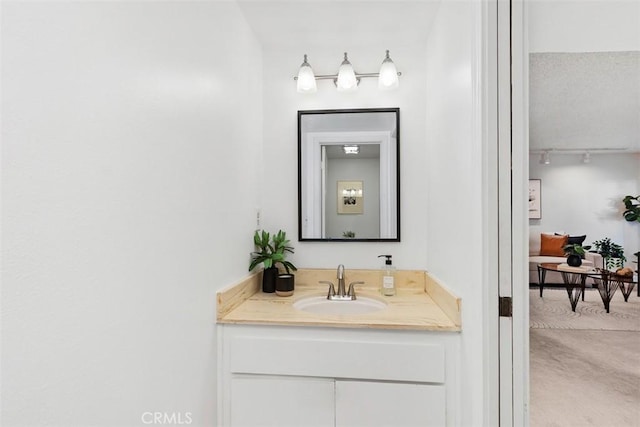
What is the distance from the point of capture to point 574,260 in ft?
3.26

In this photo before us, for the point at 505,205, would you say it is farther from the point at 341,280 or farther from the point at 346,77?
the point at 346,77

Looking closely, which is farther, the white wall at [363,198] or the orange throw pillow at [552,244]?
the white wall at [363,198]

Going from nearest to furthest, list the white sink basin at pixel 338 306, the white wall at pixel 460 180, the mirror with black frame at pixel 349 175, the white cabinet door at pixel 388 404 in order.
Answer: the white wall at pixel 460 180, the white cabinet door at pixel 388 404, the white sink basin at pixel 338 306, the mirror with black frame at pixel 349 175

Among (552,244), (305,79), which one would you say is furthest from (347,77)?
(552,244)

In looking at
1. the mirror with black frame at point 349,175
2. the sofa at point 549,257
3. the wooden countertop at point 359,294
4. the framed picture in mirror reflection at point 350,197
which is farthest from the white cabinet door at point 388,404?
the framed picture in mirror reflection at point 350,197

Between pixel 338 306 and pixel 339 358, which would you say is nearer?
pixel 339 358

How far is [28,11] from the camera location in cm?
66

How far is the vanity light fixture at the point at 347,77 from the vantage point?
2.04 meters

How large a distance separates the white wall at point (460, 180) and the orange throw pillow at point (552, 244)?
179mm

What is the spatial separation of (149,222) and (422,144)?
5.37ft

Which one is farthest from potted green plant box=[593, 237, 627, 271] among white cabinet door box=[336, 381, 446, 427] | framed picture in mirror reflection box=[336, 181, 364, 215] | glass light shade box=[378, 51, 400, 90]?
glass light shade box=[378, 51, 400, 90]

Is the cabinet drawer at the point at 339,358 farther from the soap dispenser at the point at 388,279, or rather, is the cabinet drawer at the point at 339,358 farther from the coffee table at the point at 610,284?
the coffee table at the point at 610,284

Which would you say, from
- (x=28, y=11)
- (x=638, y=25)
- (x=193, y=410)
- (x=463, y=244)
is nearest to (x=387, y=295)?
(x=463, y=244)

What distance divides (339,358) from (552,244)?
2.99 ft
